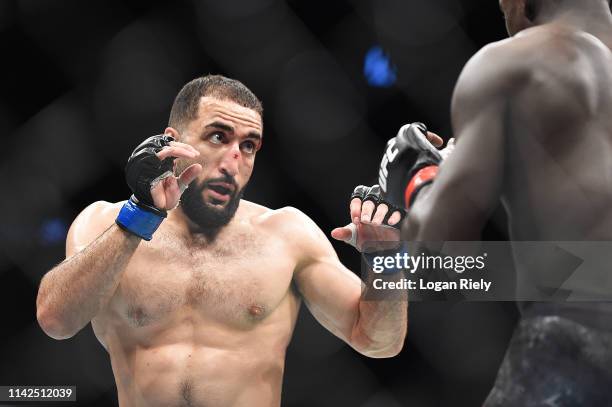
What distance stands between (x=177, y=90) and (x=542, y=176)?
73.4 inches

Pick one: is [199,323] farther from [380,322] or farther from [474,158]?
[474,158]

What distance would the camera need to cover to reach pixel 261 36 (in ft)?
8.45

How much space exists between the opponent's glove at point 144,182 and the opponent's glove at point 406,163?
0.66m

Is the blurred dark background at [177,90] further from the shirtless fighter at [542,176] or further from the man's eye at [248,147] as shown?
the shirtless fighter at [542,176]

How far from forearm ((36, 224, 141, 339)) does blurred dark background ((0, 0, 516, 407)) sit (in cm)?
81

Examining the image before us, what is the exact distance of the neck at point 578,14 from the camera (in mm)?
1082

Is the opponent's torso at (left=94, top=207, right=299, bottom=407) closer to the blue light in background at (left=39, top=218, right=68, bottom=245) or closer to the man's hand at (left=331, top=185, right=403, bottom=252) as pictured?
the man's hand at (left=331, top=185, right=403, bottom=252)

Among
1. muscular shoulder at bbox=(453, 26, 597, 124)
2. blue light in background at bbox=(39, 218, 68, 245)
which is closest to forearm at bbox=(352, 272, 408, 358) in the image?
muscular shoulder at bbox=(453, 26, 597, 124)

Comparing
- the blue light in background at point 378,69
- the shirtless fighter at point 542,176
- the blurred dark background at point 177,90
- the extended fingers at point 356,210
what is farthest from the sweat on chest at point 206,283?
the shirtless fighter at point 542,176

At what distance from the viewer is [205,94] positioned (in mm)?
2104

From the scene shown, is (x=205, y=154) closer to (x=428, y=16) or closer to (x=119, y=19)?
(x=119, y=19)

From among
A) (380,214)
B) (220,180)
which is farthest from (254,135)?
(380,214)

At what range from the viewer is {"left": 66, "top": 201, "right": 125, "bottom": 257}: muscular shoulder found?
6.40 ft

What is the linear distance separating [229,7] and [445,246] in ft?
5.57
